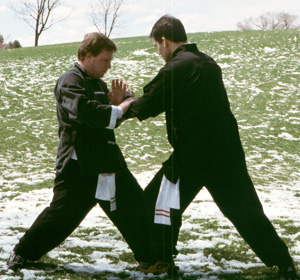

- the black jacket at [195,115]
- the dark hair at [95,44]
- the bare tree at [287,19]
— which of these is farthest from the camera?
the bare tree at [287,19]

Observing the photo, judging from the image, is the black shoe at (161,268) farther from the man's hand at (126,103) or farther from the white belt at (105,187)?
the man's hand at (126,103)

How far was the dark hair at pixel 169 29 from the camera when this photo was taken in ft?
10.2

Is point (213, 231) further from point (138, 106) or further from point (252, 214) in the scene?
point (138, 106)

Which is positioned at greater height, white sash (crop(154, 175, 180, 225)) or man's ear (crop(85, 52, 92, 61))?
man's ear (crop(85, 52, 92, 61))

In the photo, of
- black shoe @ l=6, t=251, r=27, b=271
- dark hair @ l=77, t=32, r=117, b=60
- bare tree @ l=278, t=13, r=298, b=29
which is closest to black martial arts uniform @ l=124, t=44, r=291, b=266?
dark hair @ l=77, t=32, r=117, b=60

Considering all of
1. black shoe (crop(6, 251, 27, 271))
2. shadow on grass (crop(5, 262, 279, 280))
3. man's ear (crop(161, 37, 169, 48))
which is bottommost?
shadow on grass (crop(5, 262, 279, 280))

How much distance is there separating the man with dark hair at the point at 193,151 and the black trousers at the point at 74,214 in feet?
0.75

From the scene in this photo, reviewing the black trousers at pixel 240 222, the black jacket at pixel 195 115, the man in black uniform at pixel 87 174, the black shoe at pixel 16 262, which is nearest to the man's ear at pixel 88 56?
the man in black uniform at pixel 87 174

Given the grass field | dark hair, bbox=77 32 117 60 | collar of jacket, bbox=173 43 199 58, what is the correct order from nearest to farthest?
collar of jacket, bbox=173 43 199 58
dark hair, bbox=77 32 117 60
the grass field

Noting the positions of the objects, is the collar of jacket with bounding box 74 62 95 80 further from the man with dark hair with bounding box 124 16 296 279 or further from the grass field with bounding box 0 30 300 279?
the grass field with bounding box 0 30 300 279

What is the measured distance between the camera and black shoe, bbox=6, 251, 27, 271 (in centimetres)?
329

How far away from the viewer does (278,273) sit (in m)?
3.17

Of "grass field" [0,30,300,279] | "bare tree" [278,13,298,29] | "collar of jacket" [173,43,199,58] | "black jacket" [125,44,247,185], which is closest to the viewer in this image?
"black jacket" [125,44,247,185]

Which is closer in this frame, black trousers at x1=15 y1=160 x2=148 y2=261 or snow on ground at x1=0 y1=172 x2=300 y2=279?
black trousers at x1=15 y1=160 x2=148 y2=261
